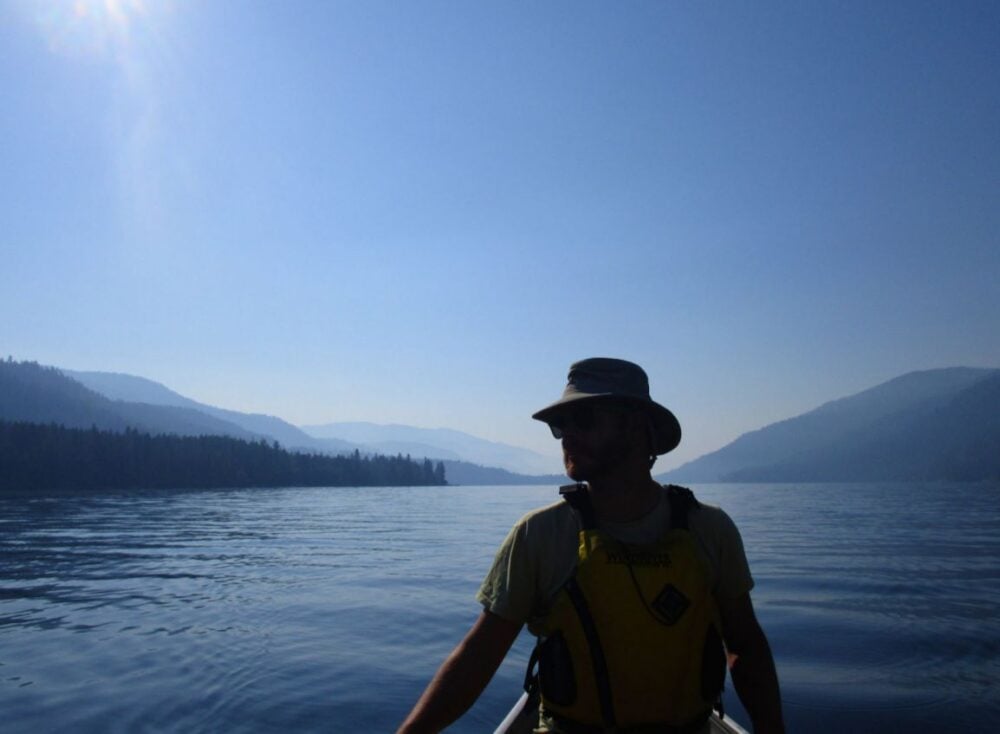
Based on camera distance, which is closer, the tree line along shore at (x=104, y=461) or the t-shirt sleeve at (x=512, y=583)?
the t-shirt sleeve at (x=512, y=583)

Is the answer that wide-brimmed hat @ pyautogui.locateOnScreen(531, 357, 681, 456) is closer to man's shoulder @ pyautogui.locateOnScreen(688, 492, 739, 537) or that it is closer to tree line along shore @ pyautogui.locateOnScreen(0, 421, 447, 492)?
man's shoulder @ pyautogui.locateOnScreen(688, 492, 739, 537)

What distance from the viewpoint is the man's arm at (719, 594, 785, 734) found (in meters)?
4.17

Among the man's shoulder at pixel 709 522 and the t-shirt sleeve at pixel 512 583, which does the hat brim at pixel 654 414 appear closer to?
the man's shoulder at pixel 709 522

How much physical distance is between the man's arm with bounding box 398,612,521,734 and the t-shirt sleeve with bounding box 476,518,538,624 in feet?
0.22

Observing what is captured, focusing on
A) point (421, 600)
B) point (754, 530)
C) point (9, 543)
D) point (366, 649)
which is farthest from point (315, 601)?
point (754, 530)

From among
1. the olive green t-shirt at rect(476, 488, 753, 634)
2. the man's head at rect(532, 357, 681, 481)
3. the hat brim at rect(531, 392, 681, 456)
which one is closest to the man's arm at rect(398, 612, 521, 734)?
the olive green t-shirt at rect(476, 488, 753, 634)

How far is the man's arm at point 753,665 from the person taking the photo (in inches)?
164

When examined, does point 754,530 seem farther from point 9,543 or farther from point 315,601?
point 9,543

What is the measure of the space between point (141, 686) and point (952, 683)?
17024 millimetres

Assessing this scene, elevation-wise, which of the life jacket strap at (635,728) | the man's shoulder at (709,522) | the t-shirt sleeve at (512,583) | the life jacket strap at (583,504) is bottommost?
the life jacket strap at (635,728)

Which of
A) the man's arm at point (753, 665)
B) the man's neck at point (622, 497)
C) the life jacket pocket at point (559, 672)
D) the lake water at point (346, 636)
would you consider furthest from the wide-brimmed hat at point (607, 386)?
the lake water at point (346, 636)

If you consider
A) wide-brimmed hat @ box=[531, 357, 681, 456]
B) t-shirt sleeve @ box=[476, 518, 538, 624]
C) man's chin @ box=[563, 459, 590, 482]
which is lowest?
t-shirt sleeve @ box=[476, 518, 538, 624]

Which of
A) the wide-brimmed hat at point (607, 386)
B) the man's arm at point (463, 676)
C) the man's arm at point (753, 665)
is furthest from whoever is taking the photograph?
the man's arm at point (753, 665)

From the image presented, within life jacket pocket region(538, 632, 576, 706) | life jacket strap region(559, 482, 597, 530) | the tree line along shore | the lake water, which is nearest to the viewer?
life jacket pocket region(538, 632, 576, 706)
